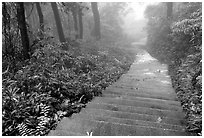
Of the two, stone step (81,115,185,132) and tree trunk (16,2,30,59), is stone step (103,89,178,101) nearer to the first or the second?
stone step (81,115,185,132)

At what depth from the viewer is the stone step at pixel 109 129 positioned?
428 cm

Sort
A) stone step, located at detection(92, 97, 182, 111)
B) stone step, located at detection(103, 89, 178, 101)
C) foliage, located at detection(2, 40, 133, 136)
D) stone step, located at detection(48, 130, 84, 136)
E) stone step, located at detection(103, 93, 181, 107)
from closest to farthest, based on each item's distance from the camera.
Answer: stone step, located at detection(48, 130, 84, 136) → foliage, located at detection(2, 40, 133, 136) → stone step, located at detection(92, 97, 182, 111) → stone step, located at detection(103, 93, 181, 107) → stone step, located at detection(103, 89, 178, 101)

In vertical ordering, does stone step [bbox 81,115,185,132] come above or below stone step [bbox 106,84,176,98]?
below

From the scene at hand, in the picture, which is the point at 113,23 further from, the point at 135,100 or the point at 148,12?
the point at 135,100

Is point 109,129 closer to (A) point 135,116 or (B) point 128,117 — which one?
(B) point 128,117

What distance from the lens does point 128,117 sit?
5.20m

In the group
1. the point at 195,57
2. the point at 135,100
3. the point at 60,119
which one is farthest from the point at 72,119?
the point at 195,57

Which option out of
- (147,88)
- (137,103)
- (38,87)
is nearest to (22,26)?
(38,87)

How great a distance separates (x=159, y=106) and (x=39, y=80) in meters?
3.53

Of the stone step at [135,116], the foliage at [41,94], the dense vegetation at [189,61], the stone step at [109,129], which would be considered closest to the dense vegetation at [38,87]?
the foliage at [41,94]

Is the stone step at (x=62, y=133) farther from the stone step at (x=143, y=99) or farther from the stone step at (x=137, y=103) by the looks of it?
the stone step at (x=143, y=99)

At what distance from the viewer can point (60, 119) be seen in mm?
4855

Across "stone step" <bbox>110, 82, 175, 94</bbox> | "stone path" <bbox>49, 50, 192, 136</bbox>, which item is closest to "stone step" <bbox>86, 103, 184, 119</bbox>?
"stone path" <bbox>49, 50, 192, 136</bbox>

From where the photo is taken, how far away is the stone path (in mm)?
4328
